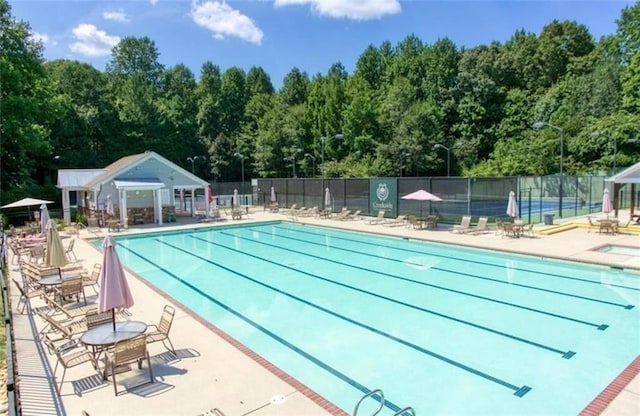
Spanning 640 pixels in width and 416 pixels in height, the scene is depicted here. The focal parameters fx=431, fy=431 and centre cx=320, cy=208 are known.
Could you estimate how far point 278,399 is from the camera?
17.2 feet

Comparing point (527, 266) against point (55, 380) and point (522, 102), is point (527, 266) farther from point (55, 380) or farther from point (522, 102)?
point (522, 102)

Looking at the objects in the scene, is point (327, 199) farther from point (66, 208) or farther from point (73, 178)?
point (73, 178)

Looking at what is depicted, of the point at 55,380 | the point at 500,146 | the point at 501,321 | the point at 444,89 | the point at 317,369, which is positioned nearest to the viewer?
the point at 55,380

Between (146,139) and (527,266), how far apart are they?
44.3 meters

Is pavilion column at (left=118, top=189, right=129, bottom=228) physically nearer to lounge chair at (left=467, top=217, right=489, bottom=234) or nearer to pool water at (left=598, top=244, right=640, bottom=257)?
lounge chair at (left=467, top=217, right=489, bottom=234)

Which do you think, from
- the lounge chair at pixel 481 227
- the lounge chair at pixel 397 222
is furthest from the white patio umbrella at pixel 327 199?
the lounge chair at pixel 481 227

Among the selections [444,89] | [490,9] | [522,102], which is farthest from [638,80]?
[490,9]

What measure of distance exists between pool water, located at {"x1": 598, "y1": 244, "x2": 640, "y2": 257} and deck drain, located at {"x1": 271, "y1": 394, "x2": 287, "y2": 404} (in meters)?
13.3

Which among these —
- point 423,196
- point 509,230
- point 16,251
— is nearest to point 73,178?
point 16,251

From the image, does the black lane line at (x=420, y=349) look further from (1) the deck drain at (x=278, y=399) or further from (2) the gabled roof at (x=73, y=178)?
(2) the gabled roof at (x=73, y=178)

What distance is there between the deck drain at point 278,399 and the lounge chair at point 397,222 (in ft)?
54.2

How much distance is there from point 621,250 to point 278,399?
561 inches

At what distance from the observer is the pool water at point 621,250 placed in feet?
46.3

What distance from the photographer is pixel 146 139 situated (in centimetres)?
4803
